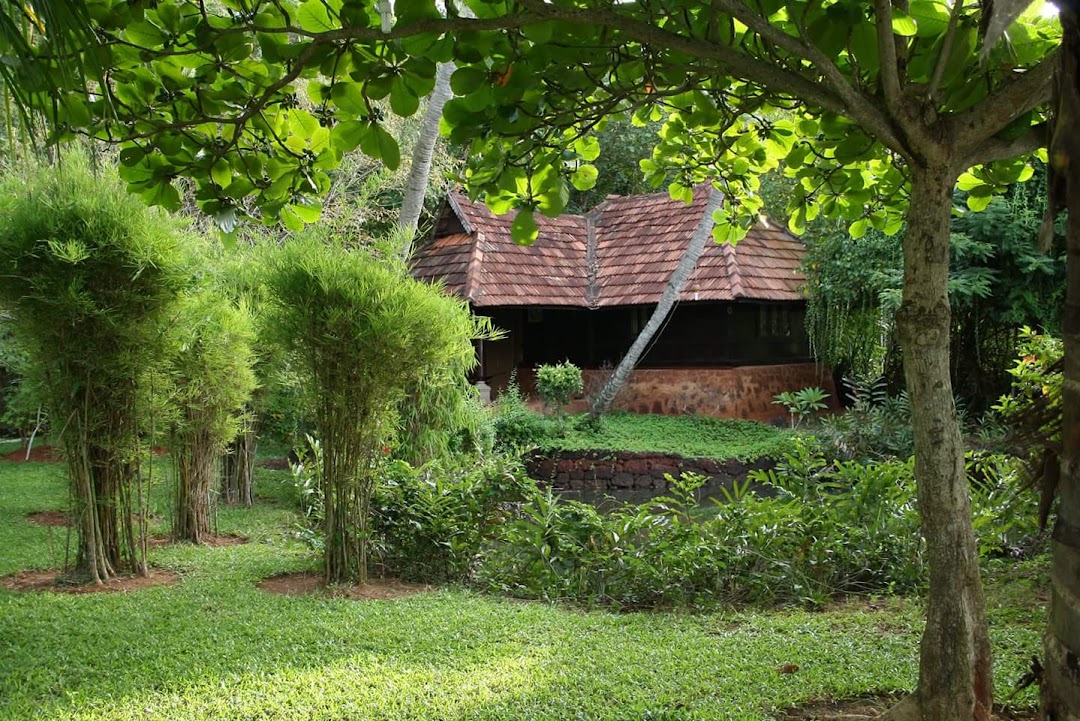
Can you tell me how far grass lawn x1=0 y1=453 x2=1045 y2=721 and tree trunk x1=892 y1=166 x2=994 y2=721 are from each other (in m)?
0.74

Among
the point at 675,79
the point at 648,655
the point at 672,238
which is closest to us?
the point at 675,79

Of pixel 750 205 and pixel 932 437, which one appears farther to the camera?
pixel 750 205

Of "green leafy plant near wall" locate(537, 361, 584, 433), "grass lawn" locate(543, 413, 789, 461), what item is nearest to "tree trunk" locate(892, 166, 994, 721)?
"grass lawn" locate(543, 413, 789, 461)

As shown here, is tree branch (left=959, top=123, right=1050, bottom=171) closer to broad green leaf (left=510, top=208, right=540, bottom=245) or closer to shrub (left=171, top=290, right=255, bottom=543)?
broad green leaf (left=510, top=208, right=540, bottom=245)

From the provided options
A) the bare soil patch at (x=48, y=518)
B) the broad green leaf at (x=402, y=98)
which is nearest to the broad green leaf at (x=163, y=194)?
the broad green leaf at (x=402, y=98)

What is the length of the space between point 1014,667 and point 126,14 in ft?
12.9

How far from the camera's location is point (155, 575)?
621 centimetres

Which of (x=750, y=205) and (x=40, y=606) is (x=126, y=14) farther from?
(x=40, y=606)

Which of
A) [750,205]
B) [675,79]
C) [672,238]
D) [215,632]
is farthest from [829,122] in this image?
[672,238]

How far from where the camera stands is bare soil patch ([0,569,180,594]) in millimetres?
5699

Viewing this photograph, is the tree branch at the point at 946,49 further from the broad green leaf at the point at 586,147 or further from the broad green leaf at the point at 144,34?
the broad green leaf at the point at 144,34

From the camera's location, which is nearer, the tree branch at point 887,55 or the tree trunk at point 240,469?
the tree branch at point 887,55

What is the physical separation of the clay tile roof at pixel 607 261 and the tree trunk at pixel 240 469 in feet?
19.7

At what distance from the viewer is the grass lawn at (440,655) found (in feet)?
10.9
